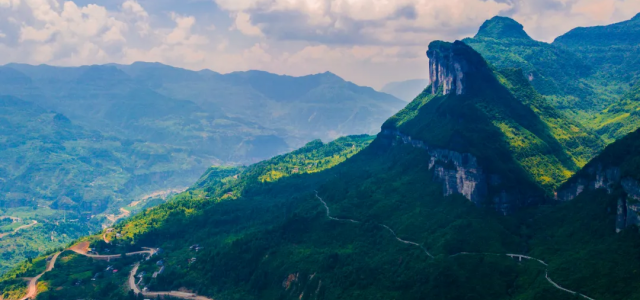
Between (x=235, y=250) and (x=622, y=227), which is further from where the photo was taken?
(x=235, y=250)

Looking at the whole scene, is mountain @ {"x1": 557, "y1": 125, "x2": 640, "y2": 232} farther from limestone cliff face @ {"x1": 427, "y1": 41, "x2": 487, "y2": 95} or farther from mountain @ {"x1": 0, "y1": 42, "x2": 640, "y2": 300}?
limestone cliff face @ {"x1": 427, "y1": 41, "x2": 487, "y2": 95}

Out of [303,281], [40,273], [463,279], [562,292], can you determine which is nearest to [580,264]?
[562,292]

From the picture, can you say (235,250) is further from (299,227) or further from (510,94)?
(510,94)

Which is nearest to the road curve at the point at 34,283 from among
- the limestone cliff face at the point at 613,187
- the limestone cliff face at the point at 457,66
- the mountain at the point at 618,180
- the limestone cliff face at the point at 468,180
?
the limestone cliff face at the point at 468,180

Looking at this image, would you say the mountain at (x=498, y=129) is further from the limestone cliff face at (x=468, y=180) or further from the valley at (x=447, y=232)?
the valley at (x=447, y=232)

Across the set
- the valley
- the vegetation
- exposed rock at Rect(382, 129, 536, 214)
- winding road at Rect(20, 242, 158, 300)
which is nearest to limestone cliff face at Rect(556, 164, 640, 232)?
the valley

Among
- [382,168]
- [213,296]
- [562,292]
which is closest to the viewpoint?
[562,292]

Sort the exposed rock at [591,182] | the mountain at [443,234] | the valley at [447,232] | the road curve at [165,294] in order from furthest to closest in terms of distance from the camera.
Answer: the road curve at [165,294]
the exposed rock at [591,182]
the mountain at [443,234]
the valley at [447,232]
